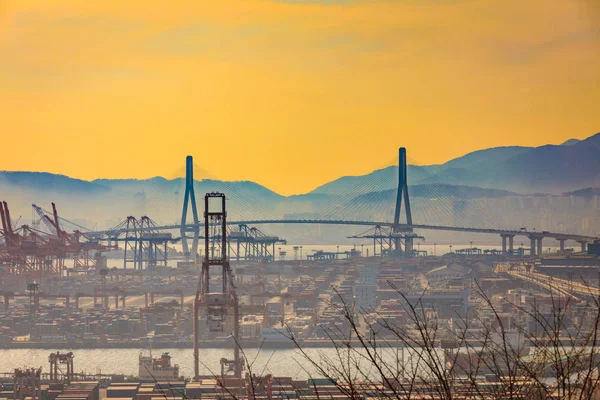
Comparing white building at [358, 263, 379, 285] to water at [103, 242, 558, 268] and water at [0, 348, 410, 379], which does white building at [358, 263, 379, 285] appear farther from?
water at [103, 242, 558, 268]

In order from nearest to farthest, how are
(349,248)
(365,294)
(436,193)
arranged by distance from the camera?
(365,294), (436,193), (349,248)

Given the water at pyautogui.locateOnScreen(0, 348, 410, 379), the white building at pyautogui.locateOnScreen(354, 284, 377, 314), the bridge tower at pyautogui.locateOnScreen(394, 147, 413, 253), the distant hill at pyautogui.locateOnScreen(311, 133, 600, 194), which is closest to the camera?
the water at pyautogui.locateOnScreen(0, 348, 410, 379)

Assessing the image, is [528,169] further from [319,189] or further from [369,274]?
[369,274]

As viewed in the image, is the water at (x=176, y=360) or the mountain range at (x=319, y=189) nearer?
the water at (x=176, y=360)

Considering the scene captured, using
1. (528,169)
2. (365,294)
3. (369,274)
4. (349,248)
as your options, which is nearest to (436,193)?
(349,248)

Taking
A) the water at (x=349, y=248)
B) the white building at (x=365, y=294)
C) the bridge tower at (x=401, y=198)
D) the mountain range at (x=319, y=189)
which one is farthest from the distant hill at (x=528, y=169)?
the white building at (x=365, y=294)

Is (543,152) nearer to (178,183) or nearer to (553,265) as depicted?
(178,183)

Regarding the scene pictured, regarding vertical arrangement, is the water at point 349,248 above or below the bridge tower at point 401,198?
below

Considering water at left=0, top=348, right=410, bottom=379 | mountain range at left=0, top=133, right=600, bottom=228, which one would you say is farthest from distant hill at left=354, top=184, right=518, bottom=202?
water at left=0, top=348, right=410, bottom=379

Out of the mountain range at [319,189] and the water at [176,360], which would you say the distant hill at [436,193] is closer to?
the mountain range at [319,189]

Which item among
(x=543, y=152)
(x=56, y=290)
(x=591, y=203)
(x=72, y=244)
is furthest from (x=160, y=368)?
(x=543, y=152)
